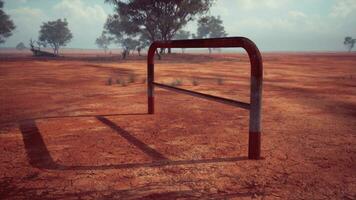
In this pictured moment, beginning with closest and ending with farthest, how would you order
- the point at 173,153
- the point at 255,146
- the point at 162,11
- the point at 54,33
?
the point at 255,146 → the point at 173,153 → the point at 162,11 → the point at 54,33

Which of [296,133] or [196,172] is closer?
[196,172]

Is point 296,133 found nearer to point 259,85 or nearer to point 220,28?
point 259,85

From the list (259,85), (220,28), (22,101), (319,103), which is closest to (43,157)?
(259,85)

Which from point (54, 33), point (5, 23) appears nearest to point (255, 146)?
point (5, 23)

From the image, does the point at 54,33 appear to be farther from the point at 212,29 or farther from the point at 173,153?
the point at 173,153

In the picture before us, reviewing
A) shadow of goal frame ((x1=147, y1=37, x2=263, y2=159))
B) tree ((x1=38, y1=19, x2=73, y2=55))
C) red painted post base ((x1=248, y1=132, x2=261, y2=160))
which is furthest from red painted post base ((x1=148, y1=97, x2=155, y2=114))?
tree ((x1=38, y1=19, x2=73, y2=55))

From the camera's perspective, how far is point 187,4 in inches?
1232

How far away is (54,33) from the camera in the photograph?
72188mm

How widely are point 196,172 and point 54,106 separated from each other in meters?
4.25

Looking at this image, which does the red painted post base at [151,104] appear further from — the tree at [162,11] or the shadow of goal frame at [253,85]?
the tree at [162,11]

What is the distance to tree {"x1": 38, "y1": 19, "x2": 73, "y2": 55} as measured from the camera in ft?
237

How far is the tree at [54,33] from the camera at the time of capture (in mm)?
72188

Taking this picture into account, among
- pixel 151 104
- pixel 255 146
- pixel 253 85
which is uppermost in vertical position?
pixel 253 85

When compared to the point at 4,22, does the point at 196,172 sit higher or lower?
lower
